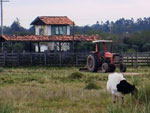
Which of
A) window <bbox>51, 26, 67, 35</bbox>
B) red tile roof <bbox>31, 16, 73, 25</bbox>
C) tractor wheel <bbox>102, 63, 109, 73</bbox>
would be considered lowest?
tractor wheel <bbox>102, 63, 109, 73</bbox>

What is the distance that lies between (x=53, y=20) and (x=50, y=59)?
818 inches

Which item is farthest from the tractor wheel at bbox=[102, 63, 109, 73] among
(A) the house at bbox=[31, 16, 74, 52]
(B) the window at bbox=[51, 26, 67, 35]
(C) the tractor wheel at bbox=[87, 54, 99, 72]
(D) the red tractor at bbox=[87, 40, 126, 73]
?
(B) the window at bbox=[51, 26, 67, 35]

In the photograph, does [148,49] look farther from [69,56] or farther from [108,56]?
[108,56]

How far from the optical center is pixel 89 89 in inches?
687

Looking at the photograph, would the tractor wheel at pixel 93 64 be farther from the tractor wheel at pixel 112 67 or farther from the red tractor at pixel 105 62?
the tractor wheel at pixel 112 67

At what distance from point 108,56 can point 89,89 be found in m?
13.1

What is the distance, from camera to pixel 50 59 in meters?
38.5

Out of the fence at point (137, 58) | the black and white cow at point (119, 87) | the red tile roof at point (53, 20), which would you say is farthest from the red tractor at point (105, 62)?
the red tile roof at point (53, 20)

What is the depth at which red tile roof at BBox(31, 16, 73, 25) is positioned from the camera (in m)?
57.3

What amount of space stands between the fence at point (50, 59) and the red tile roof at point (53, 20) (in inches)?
726

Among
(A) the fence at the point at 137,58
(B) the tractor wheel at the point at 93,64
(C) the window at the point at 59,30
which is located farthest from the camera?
(C) the window at the point at 59,30

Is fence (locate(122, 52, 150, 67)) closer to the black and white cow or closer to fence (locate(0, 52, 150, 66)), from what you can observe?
fence (locate(0, 52, 150, 66))

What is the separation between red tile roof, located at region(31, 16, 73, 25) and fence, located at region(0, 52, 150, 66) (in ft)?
60.5

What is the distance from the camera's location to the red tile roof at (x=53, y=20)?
57312mm
